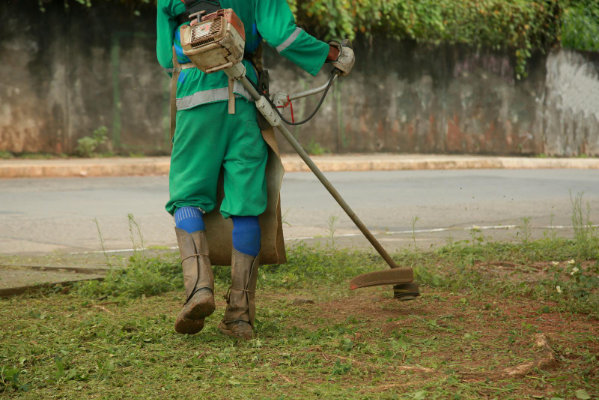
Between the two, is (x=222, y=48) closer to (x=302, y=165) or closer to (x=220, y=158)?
(x=220, y=158)

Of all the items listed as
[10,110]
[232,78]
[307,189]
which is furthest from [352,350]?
[10,110]

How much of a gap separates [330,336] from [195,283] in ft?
2.02

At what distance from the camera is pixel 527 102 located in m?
19.0

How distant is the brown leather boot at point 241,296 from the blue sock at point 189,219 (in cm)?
21

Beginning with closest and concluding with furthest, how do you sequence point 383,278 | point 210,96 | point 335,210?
point 210,96
point 383,278
point 335,210

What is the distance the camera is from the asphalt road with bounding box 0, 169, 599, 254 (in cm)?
639

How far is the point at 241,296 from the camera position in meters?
3.52

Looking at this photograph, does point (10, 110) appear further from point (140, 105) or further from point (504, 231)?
point (504, 231)

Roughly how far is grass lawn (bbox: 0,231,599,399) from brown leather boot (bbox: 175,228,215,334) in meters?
0.11

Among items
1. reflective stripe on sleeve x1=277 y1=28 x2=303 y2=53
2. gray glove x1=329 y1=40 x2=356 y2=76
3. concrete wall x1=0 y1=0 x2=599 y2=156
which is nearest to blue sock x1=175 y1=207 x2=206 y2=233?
reflective stripe on sleeve x1=277 y1=28 x2=303 y2=53

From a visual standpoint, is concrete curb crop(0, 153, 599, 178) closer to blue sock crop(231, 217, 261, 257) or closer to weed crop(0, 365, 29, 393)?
blue sock crop(231, 217, 261, 257)

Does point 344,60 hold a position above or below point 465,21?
below

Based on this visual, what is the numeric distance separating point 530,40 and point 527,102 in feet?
4.84

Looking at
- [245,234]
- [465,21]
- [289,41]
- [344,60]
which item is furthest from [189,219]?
[465,21]
